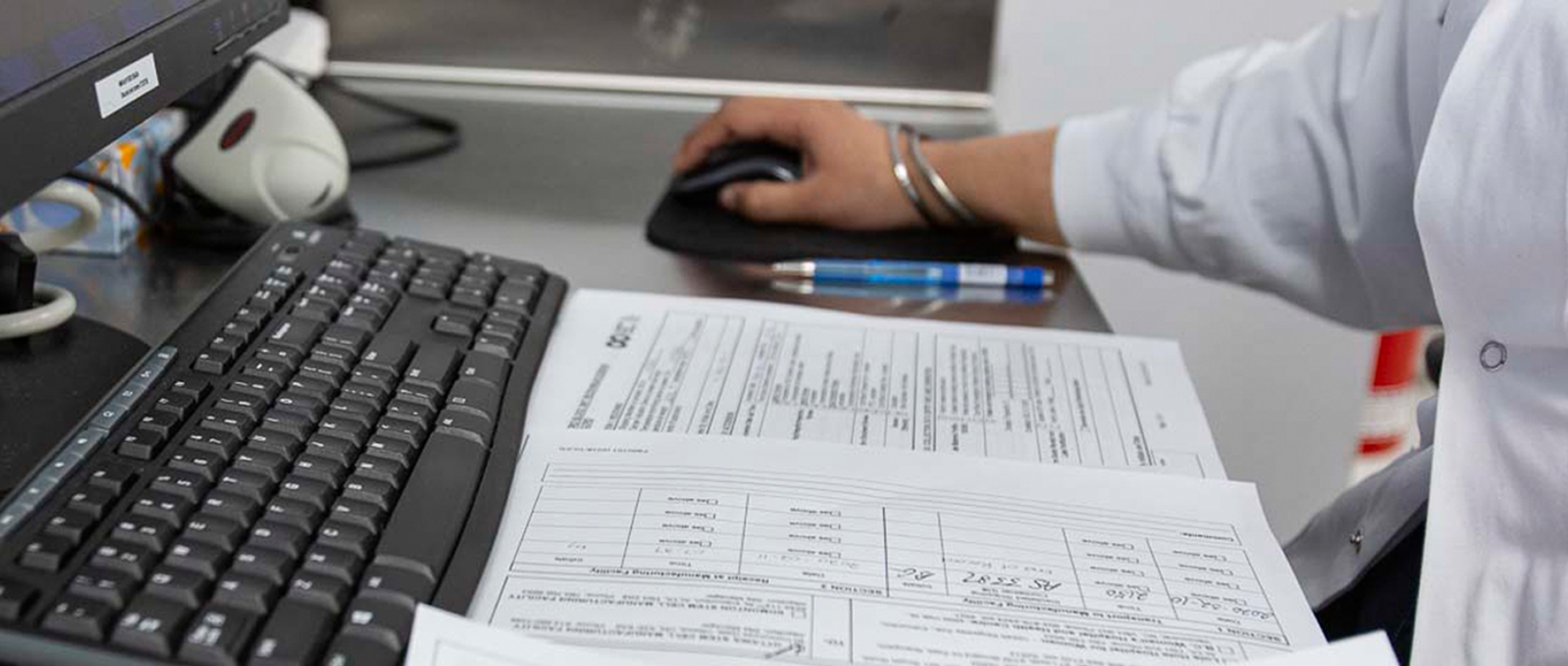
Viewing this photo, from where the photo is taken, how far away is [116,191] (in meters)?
0.75

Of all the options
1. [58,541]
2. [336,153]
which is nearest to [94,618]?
[58,541]

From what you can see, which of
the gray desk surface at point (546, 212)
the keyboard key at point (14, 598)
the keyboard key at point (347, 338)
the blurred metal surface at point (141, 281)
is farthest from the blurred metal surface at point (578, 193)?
the keyboard key at point (14, 598)

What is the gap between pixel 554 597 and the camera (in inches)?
18.1

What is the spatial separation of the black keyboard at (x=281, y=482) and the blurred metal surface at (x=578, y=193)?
19 cm

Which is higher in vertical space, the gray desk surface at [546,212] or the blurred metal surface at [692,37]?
the blurred metal surface at [692,37]

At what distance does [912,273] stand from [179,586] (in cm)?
50

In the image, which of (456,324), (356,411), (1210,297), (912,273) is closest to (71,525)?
(356,411)

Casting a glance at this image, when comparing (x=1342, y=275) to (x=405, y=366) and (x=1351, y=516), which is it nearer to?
(x=1351, y=516)

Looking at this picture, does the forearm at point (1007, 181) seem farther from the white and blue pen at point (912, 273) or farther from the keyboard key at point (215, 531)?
the keyboard key at point (215, 531)

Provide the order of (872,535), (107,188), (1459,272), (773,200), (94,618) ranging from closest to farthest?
1. (94,618)
2. (872,535)
3. (1459,272)
4. (107,188)
5. (773,200)

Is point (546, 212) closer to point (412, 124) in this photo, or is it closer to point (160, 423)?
point (412, 124)

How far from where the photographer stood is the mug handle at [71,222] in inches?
27.6

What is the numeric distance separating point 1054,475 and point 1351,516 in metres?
0.25

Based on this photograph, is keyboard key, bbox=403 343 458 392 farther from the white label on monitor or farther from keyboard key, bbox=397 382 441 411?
the white label on monitor
